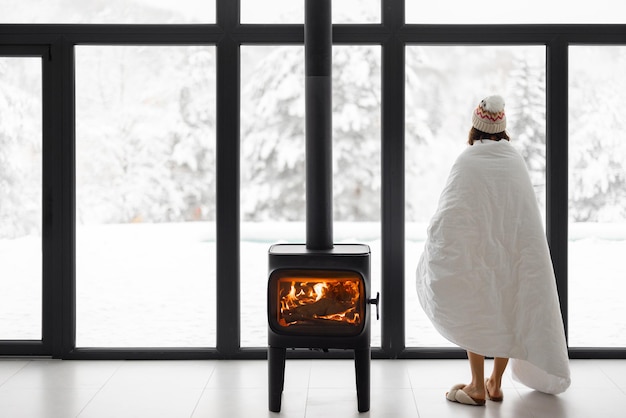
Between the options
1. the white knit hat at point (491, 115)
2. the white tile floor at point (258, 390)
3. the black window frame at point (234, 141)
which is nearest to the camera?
the white tile floor at point (258, 390)

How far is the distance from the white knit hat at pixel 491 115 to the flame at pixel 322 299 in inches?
35.5

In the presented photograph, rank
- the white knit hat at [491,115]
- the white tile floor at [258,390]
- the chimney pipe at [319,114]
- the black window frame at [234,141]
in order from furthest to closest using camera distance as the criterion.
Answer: the black window frame at [234,141], the chimney pipe at [319,114], the white knit hat at [491,115], the white tile floor at [258,390]

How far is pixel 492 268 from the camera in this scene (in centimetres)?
340

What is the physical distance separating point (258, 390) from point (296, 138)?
137 cm

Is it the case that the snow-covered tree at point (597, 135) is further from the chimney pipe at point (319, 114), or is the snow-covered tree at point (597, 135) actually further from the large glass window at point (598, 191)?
the chimney pipe at point (319, 114)

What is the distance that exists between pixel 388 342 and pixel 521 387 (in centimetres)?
80

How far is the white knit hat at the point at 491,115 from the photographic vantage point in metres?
3.45

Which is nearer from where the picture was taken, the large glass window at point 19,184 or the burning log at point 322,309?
the burning log at point 322,309

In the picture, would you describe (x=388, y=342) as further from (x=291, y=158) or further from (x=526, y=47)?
(x=526, y=47)

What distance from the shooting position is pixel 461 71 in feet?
13.7

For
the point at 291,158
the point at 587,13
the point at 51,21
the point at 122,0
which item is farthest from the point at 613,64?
the point at 51,21

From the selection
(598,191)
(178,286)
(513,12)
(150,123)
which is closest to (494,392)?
(598,191)

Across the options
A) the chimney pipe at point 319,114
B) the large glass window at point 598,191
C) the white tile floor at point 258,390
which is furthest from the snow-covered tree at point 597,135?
the chimney pipe at point 319,114

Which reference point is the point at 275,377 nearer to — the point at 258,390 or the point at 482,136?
the point at 258,390
